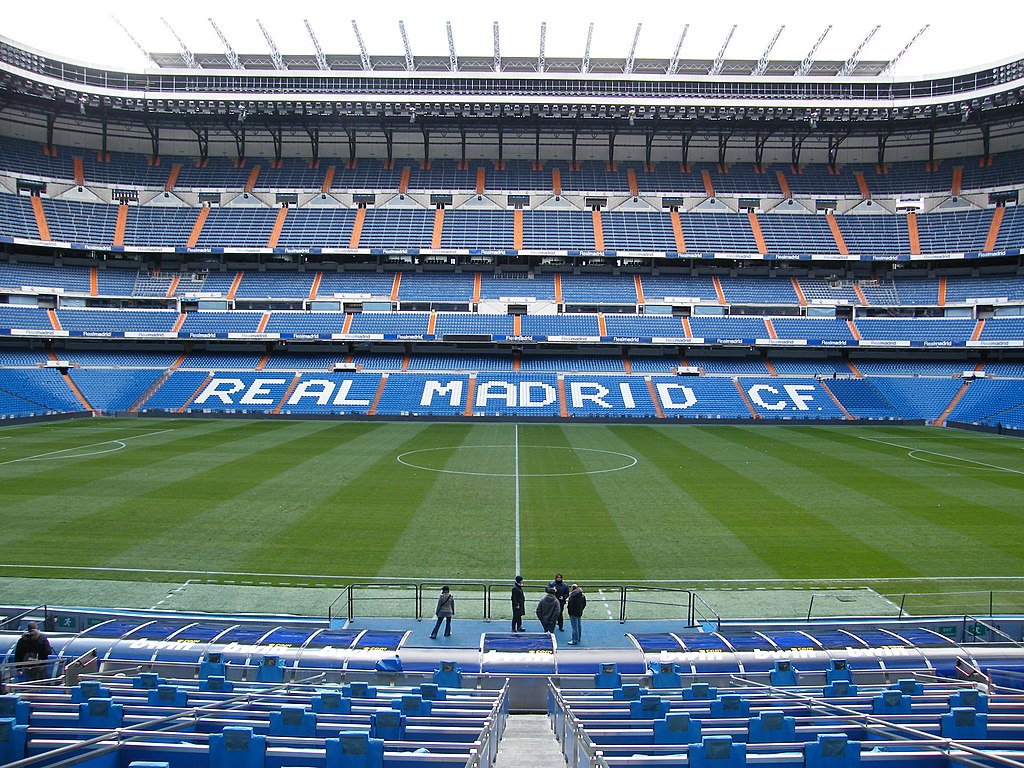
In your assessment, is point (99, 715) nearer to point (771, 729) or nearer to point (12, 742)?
point (12, 742)

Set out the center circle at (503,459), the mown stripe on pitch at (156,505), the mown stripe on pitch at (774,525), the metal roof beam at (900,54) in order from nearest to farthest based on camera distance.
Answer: the mown stripe on pitch at (774,525) < the mown stripe on pitch at (156,505) < the center circle at (503,459) < the metal roof beam at (900,54)

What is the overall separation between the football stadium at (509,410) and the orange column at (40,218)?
57cm

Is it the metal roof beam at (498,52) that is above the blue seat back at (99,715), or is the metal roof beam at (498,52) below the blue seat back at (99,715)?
above

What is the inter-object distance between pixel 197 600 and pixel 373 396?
35.6 m

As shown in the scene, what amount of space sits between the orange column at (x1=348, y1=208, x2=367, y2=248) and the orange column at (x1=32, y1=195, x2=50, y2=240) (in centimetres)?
2366

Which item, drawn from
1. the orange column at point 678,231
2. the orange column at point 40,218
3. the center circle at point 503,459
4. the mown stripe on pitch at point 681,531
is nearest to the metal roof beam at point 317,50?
the orange column at point 40,218

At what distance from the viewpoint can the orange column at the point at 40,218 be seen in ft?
181

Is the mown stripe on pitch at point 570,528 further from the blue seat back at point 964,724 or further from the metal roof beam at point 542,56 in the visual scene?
the metal roof beam at point 542,56

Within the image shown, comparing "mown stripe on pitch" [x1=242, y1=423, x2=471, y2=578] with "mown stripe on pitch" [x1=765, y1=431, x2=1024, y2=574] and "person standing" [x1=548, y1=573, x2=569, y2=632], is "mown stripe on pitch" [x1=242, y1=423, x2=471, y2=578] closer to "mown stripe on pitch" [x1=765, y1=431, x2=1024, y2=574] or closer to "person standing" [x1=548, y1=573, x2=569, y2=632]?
"person standing" [x1=548, y1=573, x2=569, y2=632]

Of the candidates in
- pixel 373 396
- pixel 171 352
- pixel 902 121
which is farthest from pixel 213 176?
pixel 902 121

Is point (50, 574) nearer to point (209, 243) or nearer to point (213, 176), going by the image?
point (209, 243)

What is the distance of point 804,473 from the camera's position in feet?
96.4

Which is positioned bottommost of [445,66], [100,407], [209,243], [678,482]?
[678,482]

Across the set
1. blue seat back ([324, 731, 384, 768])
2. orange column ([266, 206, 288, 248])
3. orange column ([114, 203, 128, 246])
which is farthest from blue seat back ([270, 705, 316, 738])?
orange column ([114, 203, 128, 246])
